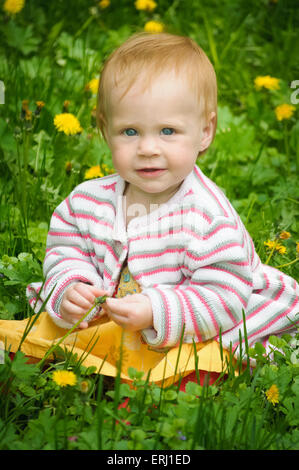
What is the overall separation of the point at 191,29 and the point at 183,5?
0.26 m

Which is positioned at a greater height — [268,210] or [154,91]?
[154,91]

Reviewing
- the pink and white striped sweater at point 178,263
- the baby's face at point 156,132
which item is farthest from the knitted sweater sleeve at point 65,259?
the baby's face at point 156,132

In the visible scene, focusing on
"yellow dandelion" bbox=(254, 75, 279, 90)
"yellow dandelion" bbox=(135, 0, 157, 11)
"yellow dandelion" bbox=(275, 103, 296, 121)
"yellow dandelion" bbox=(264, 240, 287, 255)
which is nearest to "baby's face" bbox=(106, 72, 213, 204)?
"yellow dandelion" bbox=(264, 240, 287, 255)

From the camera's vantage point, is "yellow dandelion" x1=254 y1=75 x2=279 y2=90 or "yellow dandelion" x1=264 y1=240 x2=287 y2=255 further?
"yellow dandelion" x1=254 y1=75 x2=279 y2=90

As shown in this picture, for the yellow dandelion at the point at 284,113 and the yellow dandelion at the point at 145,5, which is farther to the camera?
the yellow dandelion at the point at 145,5

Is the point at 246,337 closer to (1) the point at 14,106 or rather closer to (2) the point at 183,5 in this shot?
(1) the point at 14,106

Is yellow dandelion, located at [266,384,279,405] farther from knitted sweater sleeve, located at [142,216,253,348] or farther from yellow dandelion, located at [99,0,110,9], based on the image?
yellow dandelion, located at [99,0,110,9]

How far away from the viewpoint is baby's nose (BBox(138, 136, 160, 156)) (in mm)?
1723

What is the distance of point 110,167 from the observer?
2.77 meters

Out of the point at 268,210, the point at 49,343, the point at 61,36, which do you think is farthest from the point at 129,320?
the point at 61,36

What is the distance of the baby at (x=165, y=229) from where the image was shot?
67.5 inches

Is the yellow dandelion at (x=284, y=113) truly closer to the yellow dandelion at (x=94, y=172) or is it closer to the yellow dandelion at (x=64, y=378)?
the yellow dandelion at (x=94, y=172)

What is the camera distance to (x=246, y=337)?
1744 millimetres

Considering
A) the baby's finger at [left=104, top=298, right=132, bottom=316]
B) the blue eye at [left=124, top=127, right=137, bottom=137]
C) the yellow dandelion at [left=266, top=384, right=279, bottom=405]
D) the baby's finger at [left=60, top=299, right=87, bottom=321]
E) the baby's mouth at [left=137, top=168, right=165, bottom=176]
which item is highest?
the blue eye at [left=124, top=127, right=137, bottom=137]
